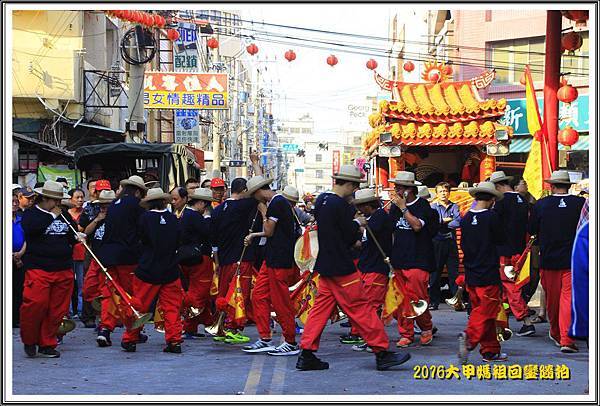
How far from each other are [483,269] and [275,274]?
2397 millimetres

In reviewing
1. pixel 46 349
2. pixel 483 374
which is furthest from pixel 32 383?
pixel 483 374

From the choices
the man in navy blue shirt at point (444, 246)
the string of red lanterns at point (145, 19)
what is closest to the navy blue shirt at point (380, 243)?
the man in navy blue shirt at point (444, 246)

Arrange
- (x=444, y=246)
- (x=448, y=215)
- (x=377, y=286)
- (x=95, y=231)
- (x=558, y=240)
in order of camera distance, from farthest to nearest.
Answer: (x=444, y=246) < (x=448, y=215) < (x=95, y=231) < (x=377, y=286) < (x=558, y=240)

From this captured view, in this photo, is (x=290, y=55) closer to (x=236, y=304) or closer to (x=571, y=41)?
(x=571, y=41)

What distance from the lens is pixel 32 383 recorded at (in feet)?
29.0

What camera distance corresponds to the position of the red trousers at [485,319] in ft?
31.8

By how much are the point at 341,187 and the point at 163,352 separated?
303 centimetres

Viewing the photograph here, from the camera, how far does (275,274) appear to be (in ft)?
35.6

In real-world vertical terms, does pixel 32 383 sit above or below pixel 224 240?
below

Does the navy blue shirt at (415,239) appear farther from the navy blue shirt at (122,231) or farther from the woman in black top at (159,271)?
the navy blue shirt at (122,231)

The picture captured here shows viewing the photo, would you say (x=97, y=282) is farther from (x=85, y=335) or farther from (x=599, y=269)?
(x=599, y=269)

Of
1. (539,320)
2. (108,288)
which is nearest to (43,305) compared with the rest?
(108,288)

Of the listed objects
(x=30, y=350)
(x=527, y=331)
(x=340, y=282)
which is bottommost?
(x=527, y=331)

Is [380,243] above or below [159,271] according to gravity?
above
